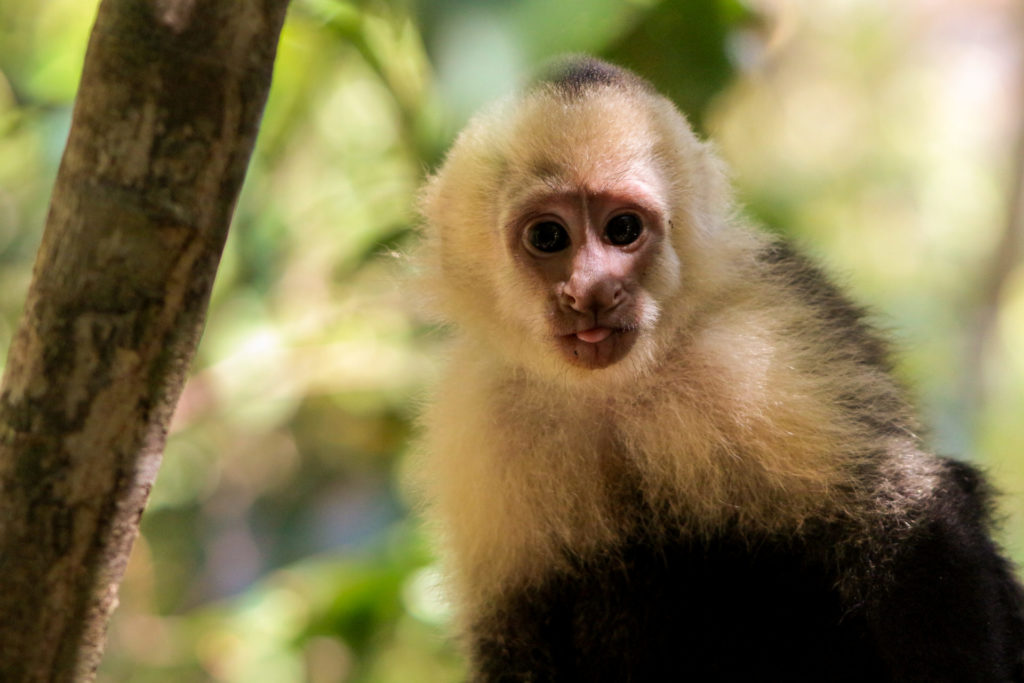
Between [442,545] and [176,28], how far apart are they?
1449 millimetres

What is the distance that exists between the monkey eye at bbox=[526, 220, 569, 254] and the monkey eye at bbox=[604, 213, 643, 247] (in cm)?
10

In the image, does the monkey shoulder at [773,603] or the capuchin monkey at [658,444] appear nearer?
the monkey shoulder at [773,603]

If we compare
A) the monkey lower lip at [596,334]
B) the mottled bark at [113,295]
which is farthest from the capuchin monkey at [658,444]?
the mottled bark at [113,295]

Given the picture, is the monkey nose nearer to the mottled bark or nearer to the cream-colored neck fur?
the cream-colored neck fur

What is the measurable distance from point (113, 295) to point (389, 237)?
1787mm

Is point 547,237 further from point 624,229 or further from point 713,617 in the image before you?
point 713,617

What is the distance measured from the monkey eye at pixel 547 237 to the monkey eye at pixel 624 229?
0.32 feet

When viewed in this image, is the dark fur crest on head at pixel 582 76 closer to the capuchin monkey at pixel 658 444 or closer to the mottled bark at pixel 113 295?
the capuchin monkey at pixel 658 444

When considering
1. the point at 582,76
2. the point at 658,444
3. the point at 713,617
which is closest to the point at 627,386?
the point at 658,444

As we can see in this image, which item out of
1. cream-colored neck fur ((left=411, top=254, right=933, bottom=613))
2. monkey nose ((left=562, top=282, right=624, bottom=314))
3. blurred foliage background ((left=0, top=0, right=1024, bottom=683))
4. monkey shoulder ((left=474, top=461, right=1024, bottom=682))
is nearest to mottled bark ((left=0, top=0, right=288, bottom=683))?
blurred foliage background ((left=0, top=0, right=1024, bottom=683))

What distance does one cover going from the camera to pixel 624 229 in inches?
93.0

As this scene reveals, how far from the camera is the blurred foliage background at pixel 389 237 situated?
300cm

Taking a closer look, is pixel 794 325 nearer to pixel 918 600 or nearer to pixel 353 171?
pixel 918 600

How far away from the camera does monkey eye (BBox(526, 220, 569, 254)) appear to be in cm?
235
